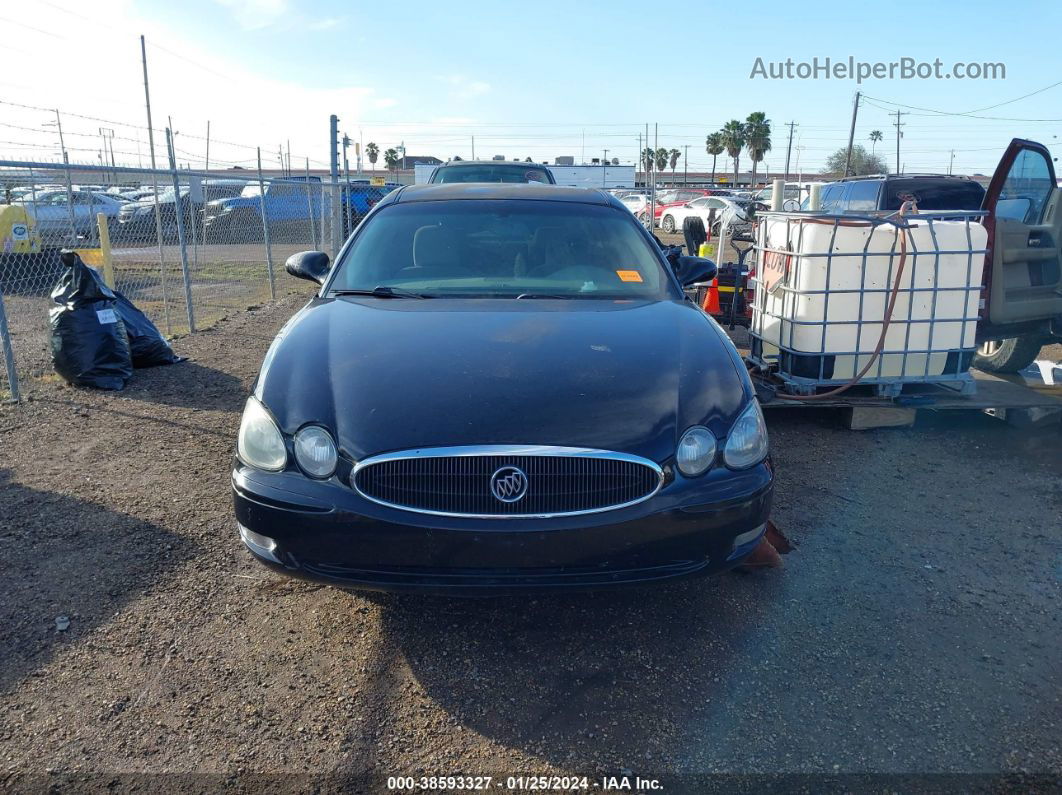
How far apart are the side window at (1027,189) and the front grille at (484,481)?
462 cm

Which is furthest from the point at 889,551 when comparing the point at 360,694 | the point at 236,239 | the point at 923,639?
the point at 236,239

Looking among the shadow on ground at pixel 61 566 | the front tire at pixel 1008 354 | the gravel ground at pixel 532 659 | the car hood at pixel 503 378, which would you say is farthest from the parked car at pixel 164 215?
the front tire at pixel 1008 354

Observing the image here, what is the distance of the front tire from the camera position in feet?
22.3

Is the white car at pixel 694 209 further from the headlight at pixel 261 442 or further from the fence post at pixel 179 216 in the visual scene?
the headlight at pixel 261 442

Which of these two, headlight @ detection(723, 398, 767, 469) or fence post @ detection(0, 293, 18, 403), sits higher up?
headlight @ detection(723, 398, 767, 469)

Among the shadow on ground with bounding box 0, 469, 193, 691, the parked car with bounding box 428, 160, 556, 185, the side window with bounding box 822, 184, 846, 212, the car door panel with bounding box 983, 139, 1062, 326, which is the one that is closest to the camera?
the shadow on ground with bounding box 0, 469, 193, 691

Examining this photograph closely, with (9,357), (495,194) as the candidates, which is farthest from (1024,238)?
(9,357)

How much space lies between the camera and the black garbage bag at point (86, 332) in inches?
247

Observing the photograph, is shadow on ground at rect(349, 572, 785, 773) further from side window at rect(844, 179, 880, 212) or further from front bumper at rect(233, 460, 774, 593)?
side window at rect(844, 179, 880, 212)

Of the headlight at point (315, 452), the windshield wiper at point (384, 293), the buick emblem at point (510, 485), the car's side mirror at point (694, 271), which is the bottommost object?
the buick emblem at point (510, 485)

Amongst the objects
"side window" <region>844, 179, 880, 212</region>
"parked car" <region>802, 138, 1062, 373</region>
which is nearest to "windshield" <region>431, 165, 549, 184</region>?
"side window" <region>844, 179, 880, 212</region>

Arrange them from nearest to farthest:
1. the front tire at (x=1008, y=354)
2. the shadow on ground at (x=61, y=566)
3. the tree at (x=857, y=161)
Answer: the shadow on ground at (x=61, y=566) → the front tire at (x=1008, y=354) → the tree at (x=857, y=161)

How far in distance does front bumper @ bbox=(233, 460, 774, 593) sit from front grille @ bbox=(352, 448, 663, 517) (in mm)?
37

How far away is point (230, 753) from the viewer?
237 centimetres
